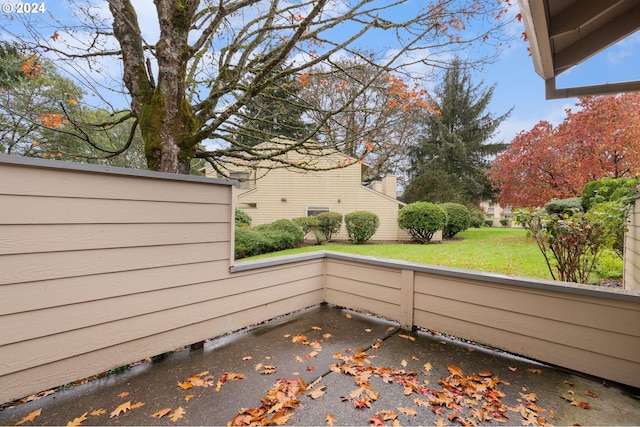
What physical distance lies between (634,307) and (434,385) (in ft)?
4.86

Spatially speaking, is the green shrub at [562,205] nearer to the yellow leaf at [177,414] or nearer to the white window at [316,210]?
the white window at [316,210]

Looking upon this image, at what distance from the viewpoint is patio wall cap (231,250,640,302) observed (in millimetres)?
2031

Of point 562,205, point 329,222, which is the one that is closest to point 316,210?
point 329,222

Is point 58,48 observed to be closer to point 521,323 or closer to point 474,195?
point 521,323

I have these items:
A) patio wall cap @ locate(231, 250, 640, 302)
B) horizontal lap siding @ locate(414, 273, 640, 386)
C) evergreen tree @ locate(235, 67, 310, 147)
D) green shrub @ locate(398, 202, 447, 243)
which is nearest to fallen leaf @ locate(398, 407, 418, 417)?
horizontal lap siding @ locate(414, 273, 640, 386)

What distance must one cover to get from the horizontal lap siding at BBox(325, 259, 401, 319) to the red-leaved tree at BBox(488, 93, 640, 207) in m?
8.73

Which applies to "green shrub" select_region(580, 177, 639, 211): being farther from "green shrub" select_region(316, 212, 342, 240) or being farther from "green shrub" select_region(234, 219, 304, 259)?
"green shrub" select_region(316, 212, 342, 240)

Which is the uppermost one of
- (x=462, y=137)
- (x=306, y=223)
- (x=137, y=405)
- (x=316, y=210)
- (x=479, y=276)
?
(x=462, y=137)

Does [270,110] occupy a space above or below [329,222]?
above

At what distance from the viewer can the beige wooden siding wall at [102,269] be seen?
5.53 ft

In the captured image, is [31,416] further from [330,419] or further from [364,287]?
[364,287]

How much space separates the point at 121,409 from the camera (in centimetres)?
173

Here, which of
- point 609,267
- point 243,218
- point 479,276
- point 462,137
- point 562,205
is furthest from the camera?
point 462,137

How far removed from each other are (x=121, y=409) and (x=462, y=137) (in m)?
23.2
